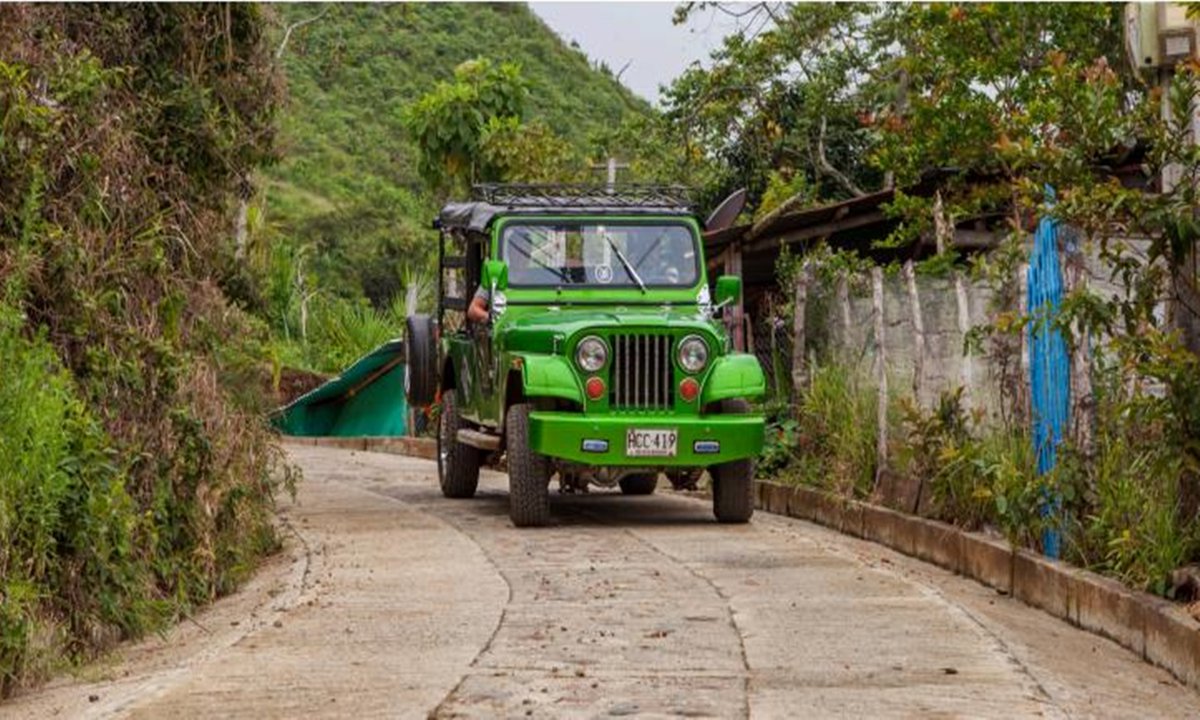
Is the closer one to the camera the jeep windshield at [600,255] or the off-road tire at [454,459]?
the jeep windshield at [600,255]

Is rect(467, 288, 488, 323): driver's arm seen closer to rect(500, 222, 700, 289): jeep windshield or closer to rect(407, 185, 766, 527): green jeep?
rect(407, 185, 766, 527): green jeep

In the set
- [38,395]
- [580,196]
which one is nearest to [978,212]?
[580,196]

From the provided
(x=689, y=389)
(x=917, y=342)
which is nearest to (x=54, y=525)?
(x=689, y=389)

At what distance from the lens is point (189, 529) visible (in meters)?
13.0

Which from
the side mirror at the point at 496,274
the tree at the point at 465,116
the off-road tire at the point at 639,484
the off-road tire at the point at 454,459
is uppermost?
the tree at the point at 465,116

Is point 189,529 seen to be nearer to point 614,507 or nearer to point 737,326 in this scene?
point 614,507

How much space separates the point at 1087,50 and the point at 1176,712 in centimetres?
2023

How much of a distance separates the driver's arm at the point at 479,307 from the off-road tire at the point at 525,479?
1.67m

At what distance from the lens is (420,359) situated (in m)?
19.3

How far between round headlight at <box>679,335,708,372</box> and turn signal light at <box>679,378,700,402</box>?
9cm

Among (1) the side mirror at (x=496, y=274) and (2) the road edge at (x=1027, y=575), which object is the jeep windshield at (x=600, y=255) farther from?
(2) the road edge at (x=1027, y=575)

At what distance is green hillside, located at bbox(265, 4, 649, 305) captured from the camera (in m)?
52.4

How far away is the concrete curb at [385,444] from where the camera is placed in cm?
2968

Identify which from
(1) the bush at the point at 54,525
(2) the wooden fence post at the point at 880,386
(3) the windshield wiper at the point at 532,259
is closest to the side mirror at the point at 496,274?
(3) the windshield wiper at the point at 532,259
